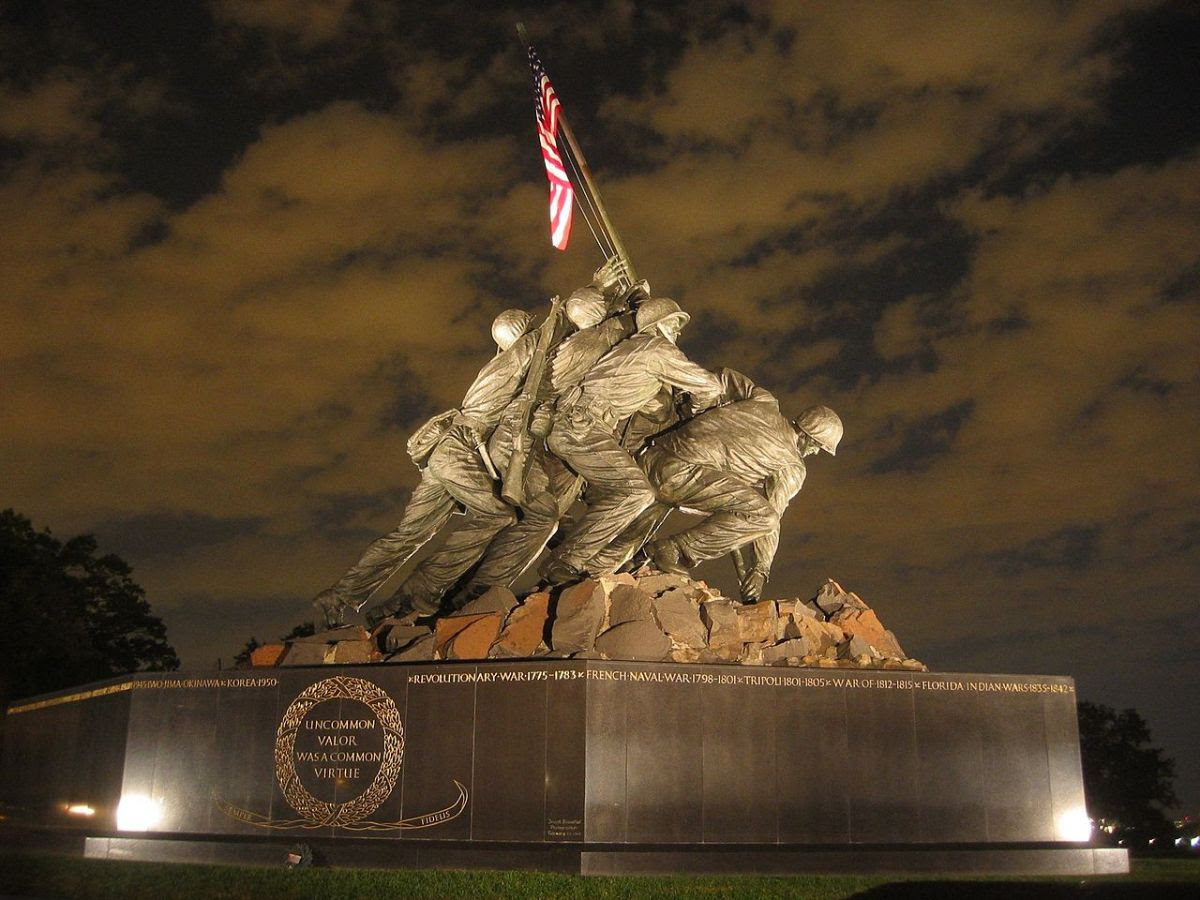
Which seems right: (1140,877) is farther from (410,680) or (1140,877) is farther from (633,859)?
(410,680)

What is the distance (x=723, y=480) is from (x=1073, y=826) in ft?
14.8

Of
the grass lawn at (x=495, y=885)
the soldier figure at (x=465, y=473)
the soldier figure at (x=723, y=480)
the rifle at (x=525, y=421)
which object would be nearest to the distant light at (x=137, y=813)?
the grass lawn at (x=495, y=885)

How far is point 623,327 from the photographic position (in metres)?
13.5

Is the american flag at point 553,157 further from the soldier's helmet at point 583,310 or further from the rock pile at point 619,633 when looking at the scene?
the rock pile at point 619,633

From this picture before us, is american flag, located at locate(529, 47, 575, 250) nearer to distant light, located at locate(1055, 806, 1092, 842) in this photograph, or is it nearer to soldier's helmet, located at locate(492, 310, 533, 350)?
soldier's helmet, located at locate(492, 310, 533, 350)

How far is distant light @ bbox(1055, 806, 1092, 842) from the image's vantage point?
11.7m

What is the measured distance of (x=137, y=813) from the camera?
1174 cm

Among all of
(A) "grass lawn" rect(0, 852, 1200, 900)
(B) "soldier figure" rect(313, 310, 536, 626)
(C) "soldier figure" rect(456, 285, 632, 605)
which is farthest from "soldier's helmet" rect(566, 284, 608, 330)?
(A) "grass lawn" rect(0, 852, 1200, 900)

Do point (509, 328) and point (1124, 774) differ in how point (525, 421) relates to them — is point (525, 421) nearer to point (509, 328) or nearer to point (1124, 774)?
point (509, 328)

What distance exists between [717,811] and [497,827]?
Result: 5.85ft

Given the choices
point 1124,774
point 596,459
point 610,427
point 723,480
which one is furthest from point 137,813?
point 1124,774

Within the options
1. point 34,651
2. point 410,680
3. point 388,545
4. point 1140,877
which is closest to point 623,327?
point 388,545

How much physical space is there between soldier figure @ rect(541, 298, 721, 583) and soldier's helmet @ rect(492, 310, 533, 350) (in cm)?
95

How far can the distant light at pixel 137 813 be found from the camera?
11.7m
